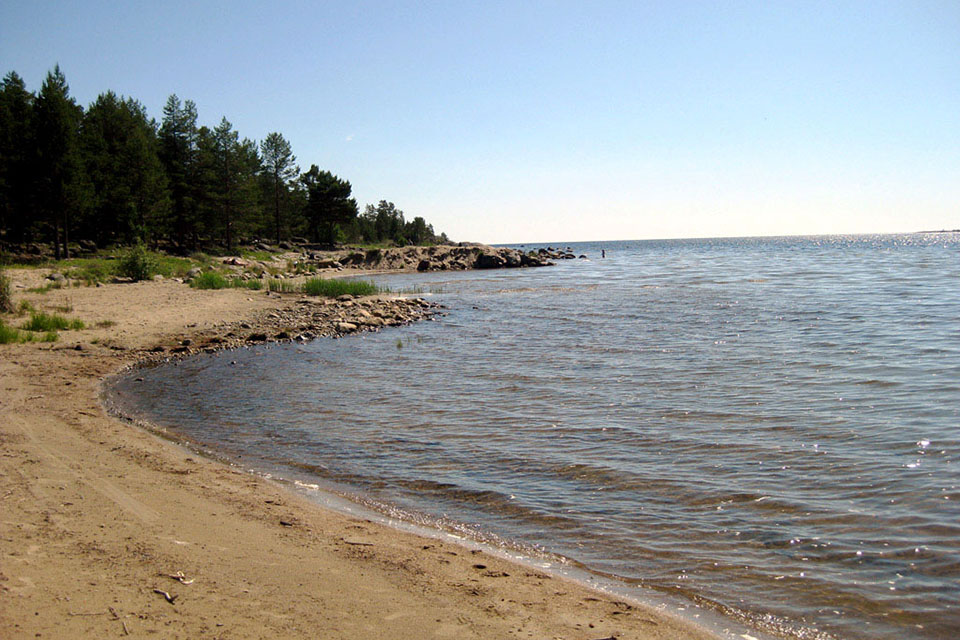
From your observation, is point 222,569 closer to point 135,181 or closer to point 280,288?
point 280,288

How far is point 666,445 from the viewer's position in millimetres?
8672

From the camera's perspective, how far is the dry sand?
4.03 meters

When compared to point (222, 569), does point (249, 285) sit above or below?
above

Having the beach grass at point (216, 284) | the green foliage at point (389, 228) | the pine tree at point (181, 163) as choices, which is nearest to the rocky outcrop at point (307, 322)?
the beach grass at point (216, 284)

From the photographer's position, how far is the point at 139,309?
21.0 metres

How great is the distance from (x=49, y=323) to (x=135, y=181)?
35106 mm

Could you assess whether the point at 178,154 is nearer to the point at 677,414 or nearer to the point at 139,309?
the point at 139,309

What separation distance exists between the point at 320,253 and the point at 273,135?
1877cm

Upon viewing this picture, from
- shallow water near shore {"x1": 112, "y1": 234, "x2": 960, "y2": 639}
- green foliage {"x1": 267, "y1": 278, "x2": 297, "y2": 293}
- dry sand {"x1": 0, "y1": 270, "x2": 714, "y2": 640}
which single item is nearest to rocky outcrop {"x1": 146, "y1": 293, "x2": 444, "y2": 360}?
shallow water near shore {"x1": 112, "y1": 234, "x2": 960, "y2": 639}

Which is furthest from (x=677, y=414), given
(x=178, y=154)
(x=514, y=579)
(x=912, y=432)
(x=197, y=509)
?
(x=178, y=154)

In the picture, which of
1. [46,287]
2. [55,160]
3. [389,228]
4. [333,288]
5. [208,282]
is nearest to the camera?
[46,287]

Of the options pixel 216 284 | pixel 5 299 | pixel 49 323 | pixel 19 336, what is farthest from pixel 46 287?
pixel 19 336

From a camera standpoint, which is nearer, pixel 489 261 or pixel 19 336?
pixel 19 336

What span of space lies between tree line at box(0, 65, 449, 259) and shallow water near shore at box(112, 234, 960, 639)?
32332 mm
